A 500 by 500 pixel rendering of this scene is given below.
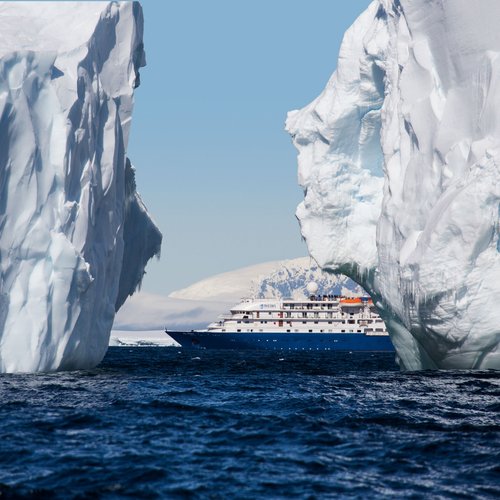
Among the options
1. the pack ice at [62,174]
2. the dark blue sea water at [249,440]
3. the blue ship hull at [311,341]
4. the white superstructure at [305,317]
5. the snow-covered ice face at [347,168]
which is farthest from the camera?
the white superstructure at [305,317]

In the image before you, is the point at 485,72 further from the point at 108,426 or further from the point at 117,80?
the point at 108,426

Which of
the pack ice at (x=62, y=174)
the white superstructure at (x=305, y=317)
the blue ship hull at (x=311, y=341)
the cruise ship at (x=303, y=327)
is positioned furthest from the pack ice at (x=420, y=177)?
the white superstructure at (x=305, y=317)

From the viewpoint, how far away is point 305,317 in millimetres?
85438

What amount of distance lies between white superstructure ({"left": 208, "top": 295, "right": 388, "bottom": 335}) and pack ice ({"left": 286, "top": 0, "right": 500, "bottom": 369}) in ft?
153

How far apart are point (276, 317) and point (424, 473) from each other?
7124cm

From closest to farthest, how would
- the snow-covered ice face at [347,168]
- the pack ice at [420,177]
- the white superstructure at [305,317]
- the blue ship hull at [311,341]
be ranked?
the pack ice at [420,177] < the snow-covered ice face at [347,168] < the blue ship hull at [311,341] < the white superstructure at [305,317]

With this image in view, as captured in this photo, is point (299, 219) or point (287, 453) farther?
point (299, 219)

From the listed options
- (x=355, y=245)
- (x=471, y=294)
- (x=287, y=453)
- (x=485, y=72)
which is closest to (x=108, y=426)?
(x=287, y=453)

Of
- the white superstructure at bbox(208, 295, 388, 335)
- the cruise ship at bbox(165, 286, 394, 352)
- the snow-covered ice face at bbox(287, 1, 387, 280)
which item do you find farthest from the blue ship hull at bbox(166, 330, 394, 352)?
the snow-covered ice face at bbox(287, 1, 387, 280)

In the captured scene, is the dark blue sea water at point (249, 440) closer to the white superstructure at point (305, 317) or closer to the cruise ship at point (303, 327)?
the cruise ship at point (303, 327)

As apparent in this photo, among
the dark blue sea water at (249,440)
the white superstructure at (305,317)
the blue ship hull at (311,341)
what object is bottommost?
the dark blue sea water at (249,440)

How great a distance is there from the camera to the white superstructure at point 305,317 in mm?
84438

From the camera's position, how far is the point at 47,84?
2812cm

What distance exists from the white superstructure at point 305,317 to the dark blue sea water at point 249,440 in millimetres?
58683
